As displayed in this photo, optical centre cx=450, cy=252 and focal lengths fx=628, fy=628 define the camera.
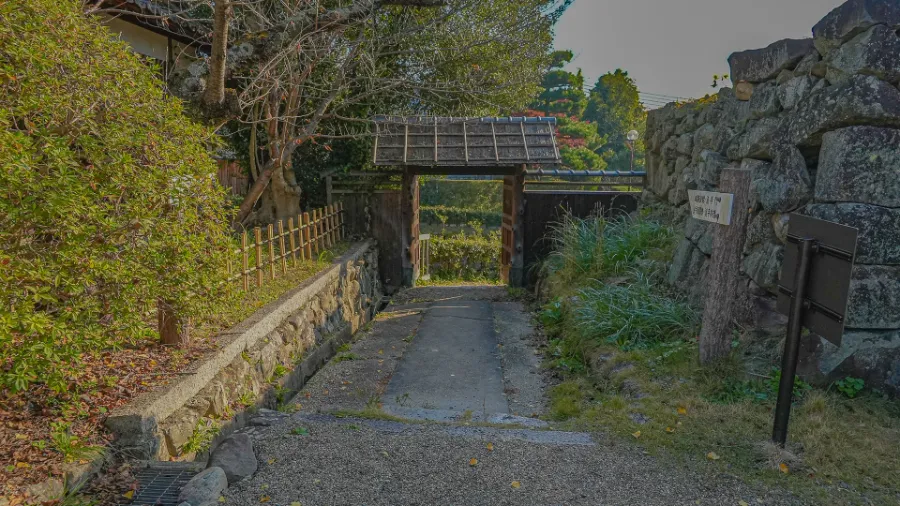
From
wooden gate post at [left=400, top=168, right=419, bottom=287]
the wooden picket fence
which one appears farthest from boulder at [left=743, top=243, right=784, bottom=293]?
wooden gate post at [left=400, top=168, right=419, bottom=287]

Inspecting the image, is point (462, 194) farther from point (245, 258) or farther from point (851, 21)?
point (851, 21)

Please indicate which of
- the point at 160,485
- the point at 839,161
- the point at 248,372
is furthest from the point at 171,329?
the point at 839,161

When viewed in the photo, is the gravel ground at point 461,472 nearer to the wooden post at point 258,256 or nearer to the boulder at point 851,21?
the wooden post at point 258,256

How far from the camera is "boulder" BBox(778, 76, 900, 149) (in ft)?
14.7

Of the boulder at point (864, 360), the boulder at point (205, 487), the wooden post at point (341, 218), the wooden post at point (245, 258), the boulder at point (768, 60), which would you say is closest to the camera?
the boulder at point (205, 487)

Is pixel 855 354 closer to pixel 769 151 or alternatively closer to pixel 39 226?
pixel 769 151

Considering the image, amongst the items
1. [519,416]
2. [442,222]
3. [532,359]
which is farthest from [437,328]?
[442,222]

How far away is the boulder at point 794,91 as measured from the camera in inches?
203

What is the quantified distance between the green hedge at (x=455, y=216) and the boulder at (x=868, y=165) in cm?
1643

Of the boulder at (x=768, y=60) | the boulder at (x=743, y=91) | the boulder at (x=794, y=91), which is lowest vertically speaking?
the boulder at (x=794, y=91)

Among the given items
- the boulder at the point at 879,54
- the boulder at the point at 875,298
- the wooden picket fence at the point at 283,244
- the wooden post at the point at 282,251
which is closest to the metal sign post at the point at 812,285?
the boulder at the point at 875,298

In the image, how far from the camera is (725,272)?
498 centimetres

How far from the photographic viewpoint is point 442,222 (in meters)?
20.9

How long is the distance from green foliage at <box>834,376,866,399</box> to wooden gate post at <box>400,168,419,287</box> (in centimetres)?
777
